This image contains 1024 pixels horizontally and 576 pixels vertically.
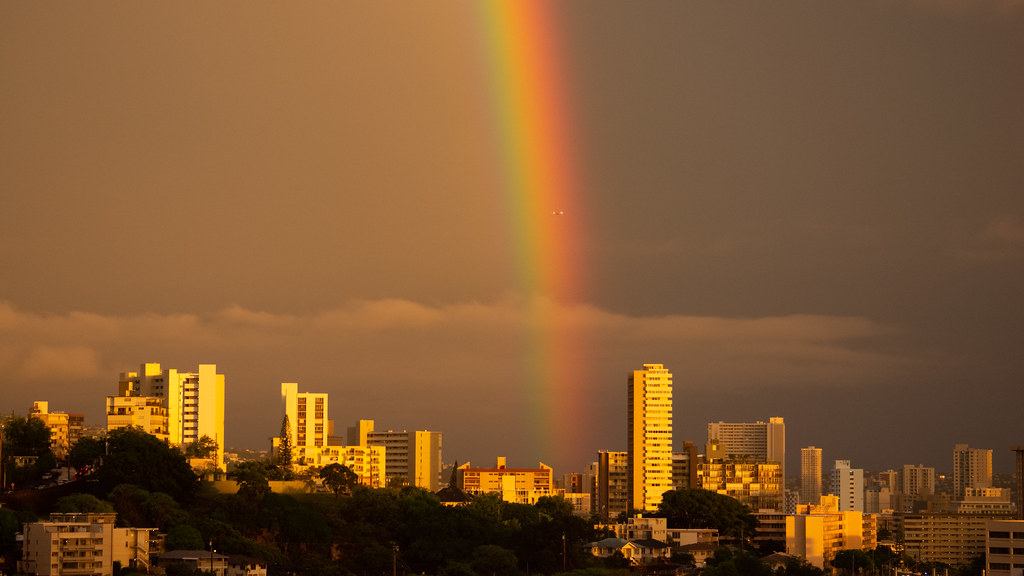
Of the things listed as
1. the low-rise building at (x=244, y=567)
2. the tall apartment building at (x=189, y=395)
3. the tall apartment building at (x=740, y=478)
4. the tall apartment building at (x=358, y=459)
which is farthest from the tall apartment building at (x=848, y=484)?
the low-rise building at (x=244, y=567)

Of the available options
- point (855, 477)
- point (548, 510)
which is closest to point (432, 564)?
point (548, 510)

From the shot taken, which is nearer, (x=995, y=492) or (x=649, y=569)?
(x=649, y=569)

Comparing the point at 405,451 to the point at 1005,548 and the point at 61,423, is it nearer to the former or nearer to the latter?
the point at 61,423

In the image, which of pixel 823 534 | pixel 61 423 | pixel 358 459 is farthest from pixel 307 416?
pixel 823 534

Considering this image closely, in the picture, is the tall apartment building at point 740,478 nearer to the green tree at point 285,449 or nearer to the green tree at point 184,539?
the green tree at point 285,449

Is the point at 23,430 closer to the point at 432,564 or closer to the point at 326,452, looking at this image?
the point at 432,564

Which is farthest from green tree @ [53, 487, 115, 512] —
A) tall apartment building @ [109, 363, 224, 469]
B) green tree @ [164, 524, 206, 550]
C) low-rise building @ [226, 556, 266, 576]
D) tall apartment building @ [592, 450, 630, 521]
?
tall apartment building @ [592, 450, 630, 521]
